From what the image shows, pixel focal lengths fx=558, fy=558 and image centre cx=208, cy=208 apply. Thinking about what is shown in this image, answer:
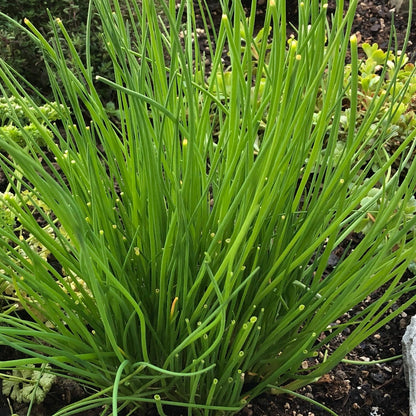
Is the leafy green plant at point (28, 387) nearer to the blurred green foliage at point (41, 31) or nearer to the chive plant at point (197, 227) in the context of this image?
the chive plant at point (197, 227)

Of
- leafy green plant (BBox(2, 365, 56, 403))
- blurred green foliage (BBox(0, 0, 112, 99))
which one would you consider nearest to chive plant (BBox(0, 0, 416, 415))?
leafy green plant (BBox(2, 365, 56, 403))

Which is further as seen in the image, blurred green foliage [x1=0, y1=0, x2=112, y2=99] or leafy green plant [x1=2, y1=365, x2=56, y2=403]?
blurred green foliage [x1=0, y1=0, x2=112, y2=99]

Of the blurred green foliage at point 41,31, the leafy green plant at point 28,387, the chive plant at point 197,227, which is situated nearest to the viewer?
the chive plant at point 197,227

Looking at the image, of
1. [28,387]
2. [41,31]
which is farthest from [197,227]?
[41,31]

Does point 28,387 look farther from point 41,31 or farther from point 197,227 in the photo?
point 41,31

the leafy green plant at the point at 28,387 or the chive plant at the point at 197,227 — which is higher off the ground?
the chive plant at the point at 197,227

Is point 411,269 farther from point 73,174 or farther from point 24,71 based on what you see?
point 24,71

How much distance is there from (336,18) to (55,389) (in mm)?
906

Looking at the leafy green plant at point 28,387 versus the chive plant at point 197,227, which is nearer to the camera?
the chive plant at point 197,227

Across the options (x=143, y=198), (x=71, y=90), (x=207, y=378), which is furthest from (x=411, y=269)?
(x=71, y=90)

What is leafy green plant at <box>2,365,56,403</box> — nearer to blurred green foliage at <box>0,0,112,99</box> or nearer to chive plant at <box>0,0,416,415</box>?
chive plant at <box>0,0,416,415</box>

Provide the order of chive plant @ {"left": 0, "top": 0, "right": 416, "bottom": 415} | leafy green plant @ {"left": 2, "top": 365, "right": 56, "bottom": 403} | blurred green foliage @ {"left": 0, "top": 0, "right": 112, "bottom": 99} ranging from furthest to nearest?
blurred green foliage @ {"left": 0, "top": 0, "right": 112, "bottom": 99} < leafy green plant @ {"left": 2, "top": 365, "right": 56, "bottom": 403} < chive plant @ {"left": 0, "top": 0, "right": 416, "bottom": 415}

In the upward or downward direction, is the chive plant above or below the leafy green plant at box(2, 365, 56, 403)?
above

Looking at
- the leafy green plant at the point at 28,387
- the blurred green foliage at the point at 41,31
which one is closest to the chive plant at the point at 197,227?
the leafy green plant at the point at 28,387
